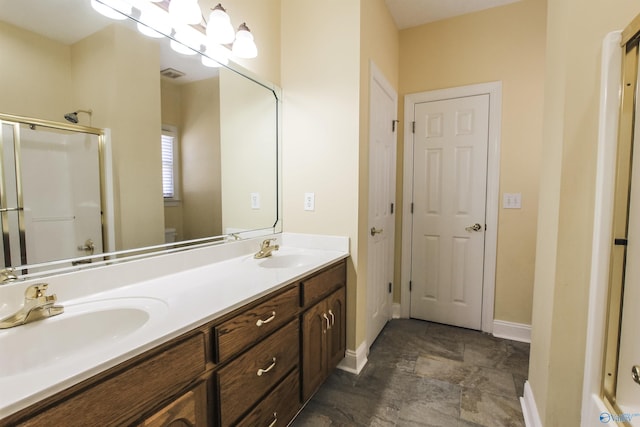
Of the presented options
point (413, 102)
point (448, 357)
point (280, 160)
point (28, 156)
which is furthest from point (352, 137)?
point (448, 357)

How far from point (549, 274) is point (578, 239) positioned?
208mm

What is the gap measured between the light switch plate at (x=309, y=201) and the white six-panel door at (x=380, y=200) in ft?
1.33

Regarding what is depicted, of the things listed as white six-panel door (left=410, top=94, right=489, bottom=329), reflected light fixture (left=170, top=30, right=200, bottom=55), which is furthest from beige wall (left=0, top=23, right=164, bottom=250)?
white six-panel door (left=410, top=94, right=489, bottom=329)

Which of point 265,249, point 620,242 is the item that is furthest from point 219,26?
point 620,242

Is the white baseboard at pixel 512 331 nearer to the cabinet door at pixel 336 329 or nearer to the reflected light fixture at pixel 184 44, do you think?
the cabinet door at pixel 336 329

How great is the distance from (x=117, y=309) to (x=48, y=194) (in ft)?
1.53

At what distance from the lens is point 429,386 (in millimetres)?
1800

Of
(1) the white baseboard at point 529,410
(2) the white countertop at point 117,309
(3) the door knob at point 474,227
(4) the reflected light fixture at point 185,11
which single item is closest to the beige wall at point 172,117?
(2) the white countertop at point 117,309

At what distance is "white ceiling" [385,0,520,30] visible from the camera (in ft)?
7.42

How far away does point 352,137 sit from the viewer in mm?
1825

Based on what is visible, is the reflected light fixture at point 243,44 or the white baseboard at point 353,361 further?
the white baseboard at point 353,361

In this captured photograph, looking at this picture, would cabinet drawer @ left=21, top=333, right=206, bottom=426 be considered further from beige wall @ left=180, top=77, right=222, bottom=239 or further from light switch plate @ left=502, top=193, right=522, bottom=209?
light switch plate @ left=502, top=193, right=522, bottom=209

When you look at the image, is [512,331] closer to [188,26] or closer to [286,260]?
[286,260]

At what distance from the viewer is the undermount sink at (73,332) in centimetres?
76
